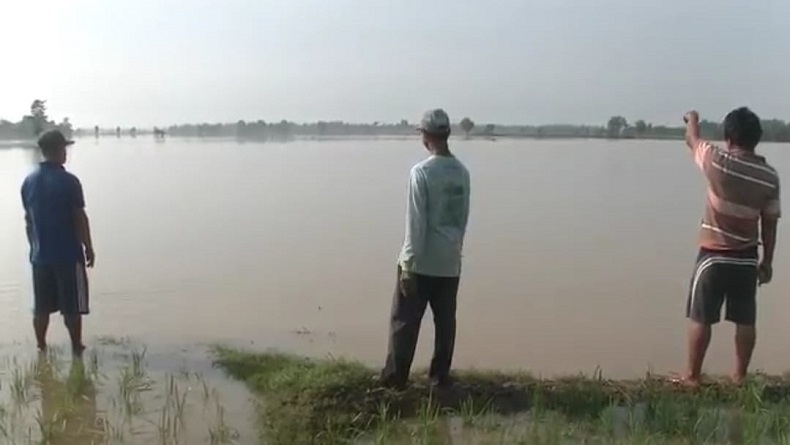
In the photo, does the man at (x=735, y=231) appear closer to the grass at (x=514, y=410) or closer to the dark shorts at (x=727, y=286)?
the dark shorts at (x=727, y=286)

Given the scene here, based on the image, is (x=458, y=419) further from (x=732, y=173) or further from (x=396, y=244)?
(x=396, y=244)

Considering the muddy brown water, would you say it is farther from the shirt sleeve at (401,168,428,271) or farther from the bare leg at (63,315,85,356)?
the shirt sleeve at (401,168,428,271)

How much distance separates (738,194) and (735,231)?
193mm

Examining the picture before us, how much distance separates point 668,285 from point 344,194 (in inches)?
418

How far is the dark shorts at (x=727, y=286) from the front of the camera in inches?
172

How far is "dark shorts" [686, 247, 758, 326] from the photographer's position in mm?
4375

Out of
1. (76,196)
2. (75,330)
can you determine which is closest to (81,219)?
(76,196)

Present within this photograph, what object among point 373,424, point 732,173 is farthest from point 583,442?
point 732,173

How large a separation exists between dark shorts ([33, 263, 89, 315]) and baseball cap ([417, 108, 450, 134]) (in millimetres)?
2470

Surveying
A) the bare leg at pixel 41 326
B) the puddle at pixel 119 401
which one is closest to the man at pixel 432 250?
the puddle at pixel 119 401

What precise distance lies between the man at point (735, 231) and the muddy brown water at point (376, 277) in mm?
1383

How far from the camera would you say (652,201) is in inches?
647

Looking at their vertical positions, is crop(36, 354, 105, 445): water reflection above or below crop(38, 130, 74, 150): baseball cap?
below

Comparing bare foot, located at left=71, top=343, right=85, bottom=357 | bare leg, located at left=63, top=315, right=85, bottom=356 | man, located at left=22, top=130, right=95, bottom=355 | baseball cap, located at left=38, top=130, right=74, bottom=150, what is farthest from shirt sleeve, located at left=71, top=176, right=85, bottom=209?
bare foot, located at left=71, top=343, right=85, bottom=357
